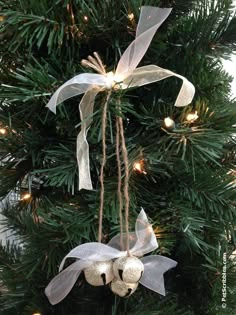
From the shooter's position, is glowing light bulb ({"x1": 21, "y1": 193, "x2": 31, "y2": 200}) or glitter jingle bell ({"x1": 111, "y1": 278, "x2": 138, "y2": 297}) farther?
glowing light bulb ({"x1": 21, "y1": 193, "x2": 31, "y2": 200})

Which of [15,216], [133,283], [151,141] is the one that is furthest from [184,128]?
[15,216]

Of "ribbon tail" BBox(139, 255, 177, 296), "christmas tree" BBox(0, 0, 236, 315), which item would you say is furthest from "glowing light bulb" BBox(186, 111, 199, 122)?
"ribbon tail" BBox(139, 255, 177, 296)

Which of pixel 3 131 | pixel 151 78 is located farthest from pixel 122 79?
pixel 3 131

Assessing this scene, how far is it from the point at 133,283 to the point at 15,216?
10.1 inches

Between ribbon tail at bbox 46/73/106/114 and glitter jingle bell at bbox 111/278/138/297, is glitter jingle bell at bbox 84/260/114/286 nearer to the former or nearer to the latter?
glitter jingle bell at bbox 111/278/138/297

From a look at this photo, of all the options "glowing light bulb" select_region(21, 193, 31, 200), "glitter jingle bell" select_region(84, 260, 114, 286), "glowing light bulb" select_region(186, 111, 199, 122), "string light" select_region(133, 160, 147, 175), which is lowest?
"glowing light bulb" select_region(21, 193, 31, 200)

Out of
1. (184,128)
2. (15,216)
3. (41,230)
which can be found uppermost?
(184,128)

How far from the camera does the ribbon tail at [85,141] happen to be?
1.18 feet

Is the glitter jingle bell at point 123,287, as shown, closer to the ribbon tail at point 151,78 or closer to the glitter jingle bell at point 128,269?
the glitter jingle bell at point 128,269

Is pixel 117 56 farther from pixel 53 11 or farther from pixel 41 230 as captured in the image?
pixel 41 230

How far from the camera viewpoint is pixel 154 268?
388 millimetres

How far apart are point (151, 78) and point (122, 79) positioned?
0.03m

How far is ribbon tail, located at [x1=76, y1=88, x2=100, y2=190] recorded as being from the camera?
1.18 ft

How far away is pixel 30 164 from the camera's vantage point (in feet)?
1.46
